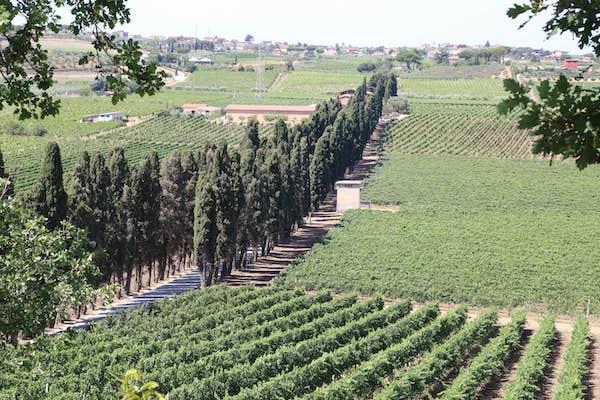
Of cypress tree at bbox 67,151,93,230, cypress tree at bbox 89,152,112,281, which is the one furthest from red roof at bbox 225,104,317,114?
cypress tree at bbox 67,151,93,230

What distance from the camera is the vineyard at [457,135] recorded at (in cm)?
8656

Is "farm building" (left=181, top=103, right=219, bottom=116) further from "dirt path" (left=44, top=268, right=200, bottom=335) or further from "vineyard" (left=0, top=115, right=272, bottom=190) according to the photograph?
"dirt path" (left=44, top=268, right=200, bottom=335)

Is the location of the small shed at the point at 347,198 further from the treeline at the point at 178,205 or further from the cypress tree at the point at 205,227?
the cypress tree at the point at 205,227

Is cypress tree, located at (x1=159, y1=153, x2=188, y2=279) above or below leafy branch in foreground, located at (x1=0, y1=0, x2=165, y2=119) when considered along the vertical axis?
below

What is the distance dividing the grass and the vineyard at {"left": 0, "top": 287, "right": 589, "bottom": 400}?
454 cm

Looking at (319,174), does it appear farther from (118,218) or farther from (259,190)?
(118,218)

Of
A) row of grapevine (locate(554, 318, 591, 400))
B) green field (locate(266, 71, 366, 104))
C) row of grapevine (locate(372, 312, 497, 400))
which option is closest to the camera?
row of grapevine (locate(554, 318, 591, 400))

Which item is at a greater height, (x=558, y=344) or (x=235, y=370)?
(x=235, y=370)

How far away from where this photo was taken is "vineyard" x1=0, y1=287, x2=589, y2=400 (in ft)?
66.8

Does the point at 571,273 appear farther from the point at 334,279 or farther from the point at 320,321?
the point at 320,321

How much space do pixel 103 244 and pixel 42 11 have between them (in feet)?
91.9

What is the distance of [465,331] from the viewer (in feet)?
88.4

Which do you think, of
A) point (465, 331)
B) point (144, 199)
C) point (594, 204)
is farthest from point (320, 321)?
point (594, 204)

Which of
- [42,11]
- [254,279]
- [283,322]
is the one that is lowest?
[254,279]
